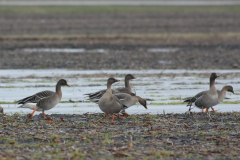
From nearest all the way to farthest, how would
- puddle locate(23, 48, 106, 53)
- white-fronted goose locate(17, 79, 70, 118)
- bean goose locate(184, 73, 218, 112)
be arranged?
1. white-fronted goose locate(17, 79, 70, 118)
2. bean goose locate(184, 73, 218, 112)
3. puddle locate(23, 48, 106, 53)

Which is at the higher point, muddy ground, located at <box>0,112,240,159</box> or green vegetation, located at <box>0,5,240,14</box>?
green vegetation, located at <box>0,5,240,14</box>

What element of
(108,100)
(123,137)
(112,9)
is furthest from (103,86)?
(112,9)

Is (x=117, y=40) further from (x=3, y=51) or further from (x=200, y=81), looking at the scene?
(x=200, y=81)

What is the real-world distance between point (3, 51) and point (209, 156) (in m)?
28.3

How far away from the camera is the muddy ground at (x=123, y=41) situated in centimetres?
2906

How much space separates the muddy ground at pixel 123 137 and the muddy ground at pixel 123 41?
15.1 metres

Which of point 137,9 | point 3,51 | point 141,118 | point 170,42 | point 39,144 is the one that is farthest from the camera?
point 137,9

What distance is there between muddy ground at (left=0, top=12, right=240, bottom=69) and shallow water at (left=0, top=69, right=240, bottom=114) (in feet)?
9.11

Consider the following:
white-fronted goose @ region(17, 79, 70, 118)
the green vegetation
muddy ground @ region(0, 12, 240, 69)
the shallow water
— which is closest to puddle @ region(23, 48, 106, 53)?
muddy ground @ region(0, 12, 240, 69)

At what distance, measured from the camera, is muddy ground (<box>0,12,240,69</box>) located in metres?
29.1

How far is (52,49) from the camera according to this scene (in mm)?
36531

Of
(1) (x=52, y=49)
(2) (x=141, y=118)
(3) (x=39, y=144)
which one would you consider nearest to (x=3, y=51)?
(1) (x=52, y=49)

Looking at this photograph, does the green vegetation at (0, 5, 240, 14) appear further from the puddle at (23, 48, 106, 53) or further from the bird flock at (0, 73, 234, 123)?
the bird flock at (0, 73, 234, 123)

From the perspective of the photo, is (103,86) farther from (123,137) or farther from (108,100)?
(123,137)
